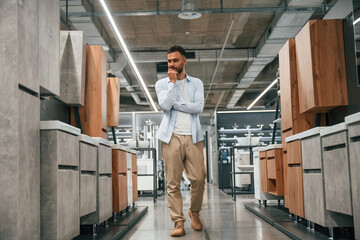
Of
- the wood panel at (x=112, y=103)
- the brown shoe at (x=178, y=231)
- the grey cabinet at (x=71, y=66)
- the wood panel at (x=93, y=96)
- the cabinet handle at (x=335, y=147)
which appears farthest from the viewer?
the wood panel at (x=112, y=103)

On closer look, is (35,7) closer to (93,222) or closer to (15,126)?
(15,126)

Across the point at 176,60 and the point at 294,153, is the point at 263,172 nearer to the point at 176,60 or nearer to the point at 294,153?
the point at 294,153

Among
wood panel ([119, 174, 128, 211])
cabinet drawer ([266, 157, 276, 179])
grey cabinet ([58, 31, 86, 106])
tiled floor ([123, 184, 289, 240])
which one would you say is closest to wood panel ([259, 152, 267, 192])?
cabinet drawer ([266, 157, 276, 179])

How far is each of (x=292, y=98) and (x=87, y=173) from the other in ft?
7.92

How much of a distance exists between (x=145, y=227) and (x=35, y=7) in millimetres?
2466

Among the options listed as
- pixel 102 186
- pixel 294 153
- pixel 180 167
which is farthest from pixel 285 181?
pixel 102 186

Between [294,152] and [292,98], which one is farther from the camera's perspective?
[292,98]

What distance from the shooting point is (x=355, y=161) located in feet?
7.94

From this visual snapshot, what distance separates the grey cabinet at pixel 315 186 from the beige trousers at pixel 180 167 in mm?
877

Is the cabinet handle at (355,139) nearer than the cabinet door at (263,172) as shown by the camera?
Yes

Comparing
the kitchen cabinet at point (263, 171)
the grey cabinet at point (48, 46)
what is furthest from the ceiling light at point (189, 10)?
the grey cabinet at point (48, 46)

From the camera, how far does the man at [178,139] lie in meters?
3.44

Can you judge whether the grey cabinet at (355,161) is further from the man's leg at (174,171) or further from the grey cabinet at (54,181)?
the grey cabinet at (54,181)

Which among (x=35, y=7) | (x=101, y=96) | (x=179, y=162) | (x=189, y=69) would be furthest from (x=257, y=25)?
(x=35, y=7)
